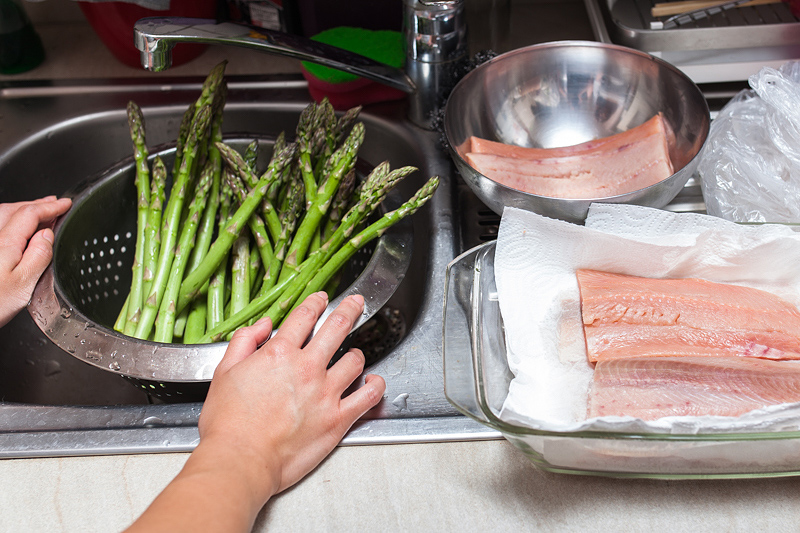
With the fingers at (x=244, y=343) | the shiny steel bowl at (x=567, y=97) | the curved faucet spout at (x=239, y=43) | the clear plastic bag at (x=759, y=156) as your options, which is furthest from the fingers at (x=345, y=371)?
the clear plastic bag at (x=759, y=156)

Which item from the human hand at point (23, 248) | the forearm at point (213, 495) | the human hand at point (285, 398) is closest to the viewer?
the forearm at point (213, 495)

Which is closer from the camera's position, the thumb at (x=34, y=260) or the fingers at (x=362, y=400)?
the fingers at (x=362, y=400)

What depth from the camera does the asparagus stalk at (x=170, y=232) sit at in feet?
3.32

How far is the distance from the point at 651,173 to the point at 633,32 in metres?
0.41

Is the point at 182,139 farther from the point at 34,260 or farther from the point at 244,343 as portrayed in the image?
the point at 244,343

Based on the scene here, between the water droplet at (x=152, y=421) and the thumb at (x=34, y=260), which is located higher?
the thumb at (x=34, y=260)

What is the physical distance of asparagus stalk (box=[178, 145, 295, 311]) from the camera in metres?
1.04

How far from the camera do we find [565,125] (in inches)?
49.8

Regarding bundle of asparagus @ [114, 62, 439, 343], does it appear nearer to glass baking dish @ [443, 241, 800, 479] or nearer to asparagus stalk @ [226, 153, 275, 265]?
asparagus stalk @ [226, 153, 275, 265]

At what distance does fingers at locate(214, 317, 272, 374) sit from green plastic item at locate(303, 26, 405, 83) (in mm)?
674

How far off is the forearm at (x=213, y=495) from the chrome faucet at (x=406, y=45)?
69 centimetres

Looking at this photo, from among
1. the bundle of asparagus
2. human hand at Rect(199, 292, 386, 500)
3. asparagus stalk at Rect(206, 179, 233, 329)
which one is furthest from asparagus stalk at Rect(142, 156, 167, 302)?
human hand at Rect(199, 292, 386, 500)

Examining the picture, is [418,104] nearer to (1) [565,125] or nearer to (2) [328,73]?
(2) [328,73]

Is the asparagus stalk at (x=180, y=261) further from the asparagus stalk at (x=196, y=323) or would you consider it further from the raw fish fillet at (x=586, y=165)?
the raw fish fillet at (x=586, y=165)
